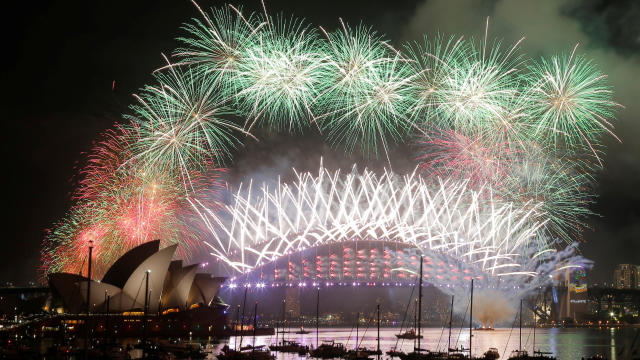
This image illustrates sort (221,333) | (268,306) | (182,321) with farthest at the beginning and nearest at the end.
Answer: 1. (268,306)
2. (221,333)
3. (182,321)

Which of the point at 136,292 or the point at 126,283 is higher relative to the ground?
the point at 126,283

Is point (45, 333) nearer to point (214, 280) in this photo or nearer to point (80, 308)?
point (80, 308)

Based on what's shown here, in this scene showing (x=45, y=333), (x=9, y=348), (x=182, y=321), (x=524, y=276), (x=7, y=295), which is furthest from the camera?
(x=7, y=295)

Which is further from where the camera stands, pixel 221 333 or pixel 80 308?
pixel 221 333

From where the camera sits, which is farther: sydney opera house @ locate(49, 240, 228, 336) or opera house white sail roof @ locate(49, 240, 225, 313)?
sydney opera house @ locate(49, 240, 228, 336)

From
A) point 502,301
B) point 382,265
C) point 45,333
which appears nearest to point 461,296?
point 502,301

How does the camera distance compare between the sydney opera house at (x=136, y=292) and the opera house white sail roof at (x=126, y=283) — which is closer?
the opera house white sail roof at (x=126, y=283)

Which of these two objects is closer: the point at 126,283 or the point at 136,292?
the point at 126,283

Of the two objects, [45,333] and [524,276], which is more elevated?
[524,276]
